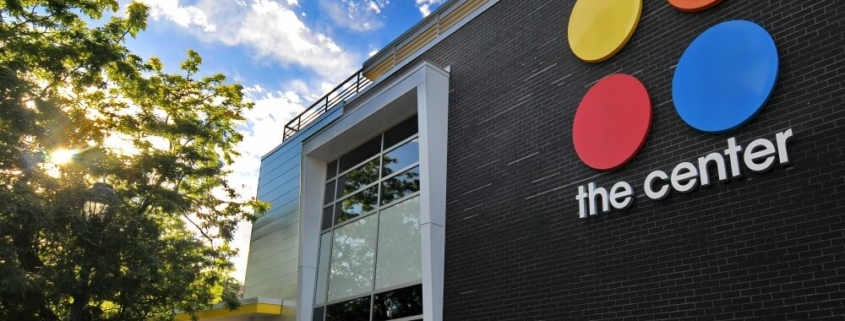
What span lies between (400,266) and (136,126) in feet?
23.3

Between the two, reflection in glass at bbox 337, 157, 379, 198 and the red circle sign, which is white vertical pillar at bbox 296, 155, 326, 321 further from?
the red circle sign

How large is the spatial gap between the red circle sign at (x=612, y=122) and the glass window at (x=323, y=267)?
7.54 meters

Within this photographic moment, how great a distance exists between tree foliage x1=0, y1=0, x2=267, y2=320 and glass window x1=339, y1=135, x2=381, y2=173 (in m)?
3.18

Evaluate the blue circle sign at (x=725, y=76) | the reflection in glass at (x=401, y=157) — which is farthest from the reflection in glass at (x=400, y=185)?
the blue circle sign at (x=725, y=76)

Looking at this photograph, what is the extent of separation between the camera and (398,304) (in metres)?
12.0

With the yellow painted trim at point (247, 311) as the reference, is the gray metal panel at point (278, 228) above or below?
above

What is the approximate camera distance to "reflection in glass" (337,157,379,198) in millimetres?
14336

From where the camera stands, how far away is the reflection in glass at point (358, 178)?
14.3 m

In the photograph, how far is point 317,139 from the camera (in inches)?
619

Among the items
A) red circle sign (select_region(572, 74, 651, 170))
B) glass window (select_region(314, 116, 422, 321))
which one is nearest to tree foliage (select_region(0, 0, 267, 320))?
glass window (select_region(314, 116, 422, 321))

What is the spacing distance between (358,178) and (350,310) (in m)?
3.09

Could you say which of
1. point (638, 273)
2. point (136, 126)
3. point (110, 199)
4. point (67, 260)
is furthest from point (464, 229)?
point (136, 126)

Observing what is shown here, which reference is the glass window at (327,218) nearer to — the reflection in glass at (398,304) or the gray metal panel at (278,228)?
→ the gray metal panel at (278,228)

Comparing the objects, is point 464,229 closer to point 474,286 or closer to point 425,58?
point 474,286
